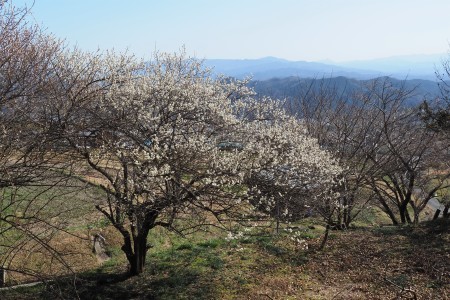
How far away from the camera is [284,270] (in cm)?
1061

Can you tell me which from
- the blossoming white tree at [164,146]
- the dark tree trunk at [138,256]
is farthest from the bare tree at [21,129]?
the dark tree trunk at [138,256]

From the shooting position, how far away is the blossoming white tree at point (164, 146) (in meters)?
7.90

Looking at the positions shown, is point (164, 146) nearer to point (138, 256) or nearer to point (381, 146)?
point (138, 256)

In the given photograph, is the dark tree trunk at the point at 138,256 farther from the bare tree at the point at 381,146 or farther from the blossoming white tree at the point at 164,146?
the bare tree at the point at 381,146

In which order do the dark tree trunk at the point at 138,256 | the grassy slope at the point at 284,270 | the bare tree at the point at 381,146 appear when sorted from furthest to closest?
the bare tree at the point at 381,146, the dark tree trunk at the point at 138,256, the grassy slope at the point at 284,270

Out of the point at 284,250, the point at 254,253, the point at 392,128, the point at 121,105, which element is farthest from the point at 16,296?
the point at 392,128

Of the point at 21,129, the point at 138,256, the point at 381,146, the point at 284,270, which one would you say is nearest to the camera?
the point at 21,129

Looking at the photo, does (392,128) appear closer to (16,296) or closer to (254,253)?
(254,253)

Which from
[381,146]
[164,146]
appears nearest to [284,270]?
[164,146]

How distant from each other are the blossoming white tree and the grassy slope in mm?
1148

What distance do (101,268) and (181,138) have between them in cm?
515

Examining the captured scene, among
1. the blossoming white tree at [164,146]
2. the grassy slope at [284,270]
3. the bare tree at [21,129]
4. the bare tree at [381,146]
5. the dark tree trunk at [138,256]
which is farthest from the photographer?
the bare tree at [381,146]

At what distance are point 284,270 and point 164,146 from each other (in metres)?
5.08

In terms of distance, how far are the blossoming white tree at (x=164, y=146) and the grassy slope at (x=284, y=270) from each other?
3.77 ft
